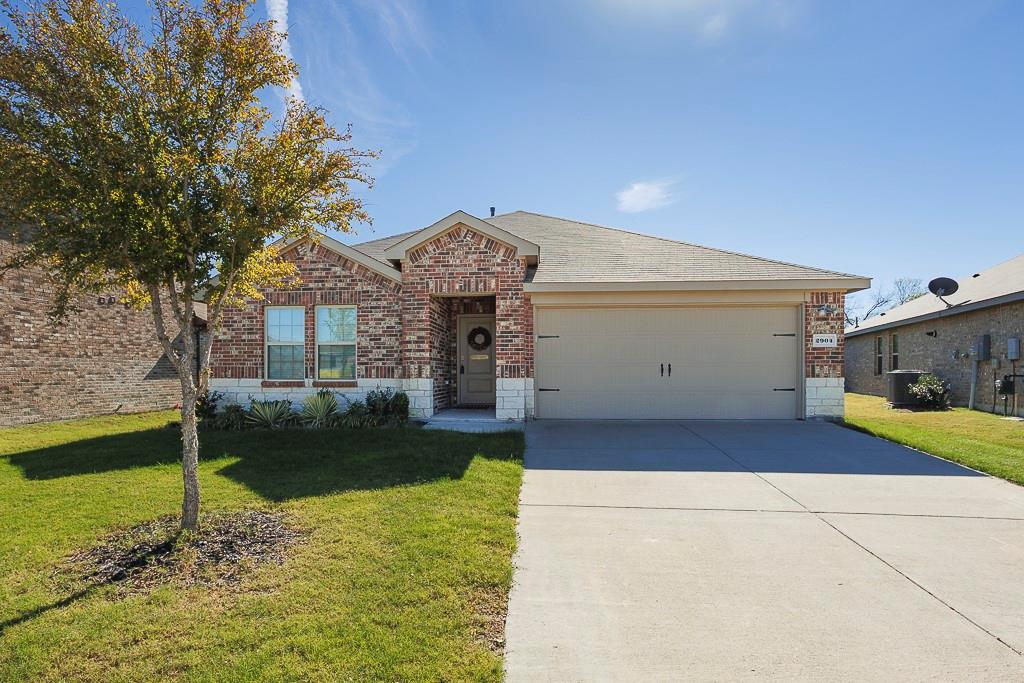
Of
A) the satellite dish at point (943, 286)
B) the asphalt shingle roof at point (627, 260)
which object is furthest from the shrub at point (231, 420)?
the satellite dish at point (943, 286)

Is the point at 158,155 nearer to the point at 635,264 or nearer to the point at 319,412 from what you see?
the point at 319,412

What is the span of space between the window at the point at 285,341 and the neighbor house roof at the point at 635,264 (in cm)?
200

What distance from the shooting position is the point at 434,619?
2971mm

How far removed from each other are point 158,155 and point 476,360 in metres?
8.72

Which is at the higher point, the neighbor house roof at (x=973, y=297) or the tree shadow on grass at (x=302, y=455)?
Result: the neighbor house roof at (x=973, y=297)

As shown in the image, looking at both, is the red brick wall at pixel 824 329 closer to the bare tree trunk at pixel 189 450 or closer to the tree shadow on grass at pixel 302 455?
the tree shadow on grass at pixel 302 455

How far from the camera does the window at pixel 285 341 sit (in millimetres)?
10266

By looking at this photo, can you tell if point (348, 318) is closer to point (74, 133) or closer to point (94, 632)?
point (74, 133)

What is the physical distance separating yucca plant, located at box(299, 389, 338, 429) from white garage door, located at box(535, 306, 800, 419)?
403 cm

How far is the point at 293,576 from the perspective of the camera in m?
3.51

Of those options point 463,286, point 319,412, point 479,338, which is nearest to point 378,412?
point 319,412

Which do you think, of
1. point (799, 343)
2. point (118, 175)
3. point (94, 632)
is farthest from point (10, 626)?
point (799, 343)

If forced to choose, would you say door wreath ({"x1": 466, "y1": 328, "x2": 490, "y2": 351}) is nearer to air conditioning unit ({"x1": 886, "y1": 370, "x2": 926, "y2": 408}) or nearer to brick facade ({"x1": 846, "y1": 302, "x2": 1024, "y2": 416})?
air conditioning unit ({"x1": 886, "y1": 370, "x2": 926, "y2": 408})

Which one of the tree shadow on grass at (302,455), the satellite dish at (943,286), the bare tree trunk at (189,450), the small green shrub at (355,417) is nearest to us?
the bare tree trunk at (189,450)
